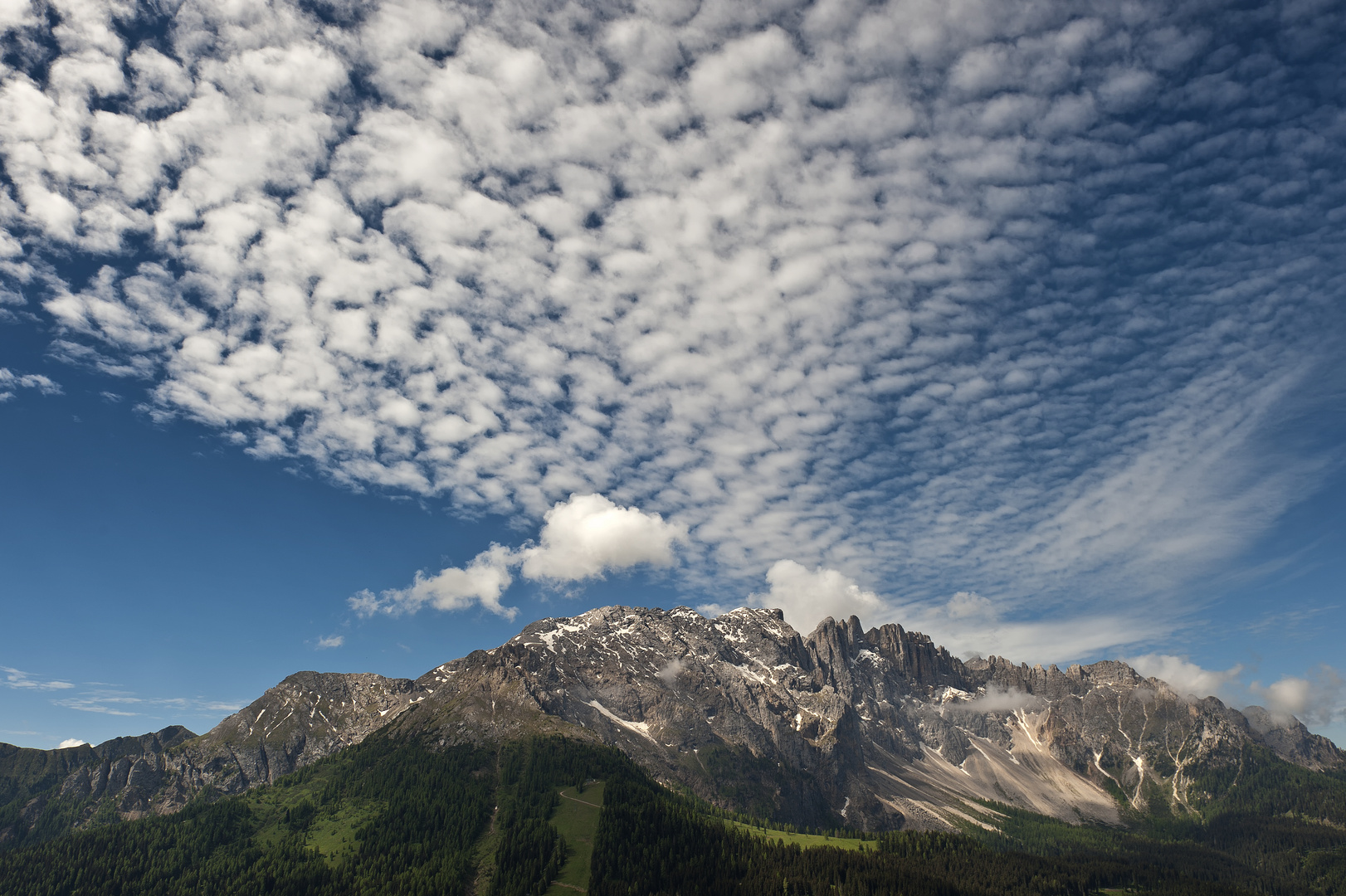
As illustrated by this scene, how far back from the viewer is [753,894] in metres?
199

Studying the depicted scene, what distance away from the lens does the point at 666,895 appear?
653 feet

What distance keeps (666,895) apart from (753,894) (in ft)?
80.9
